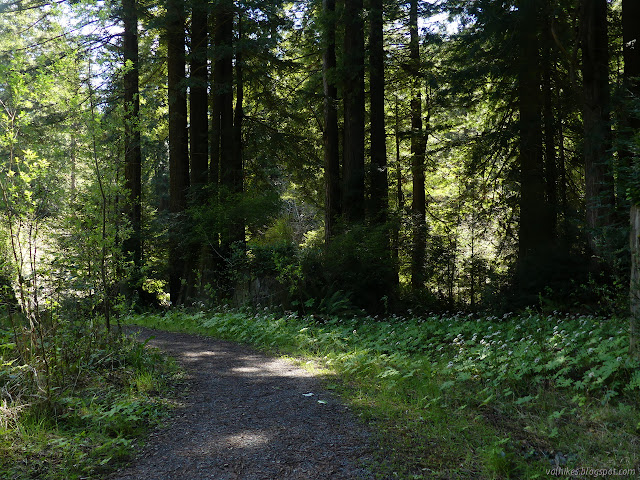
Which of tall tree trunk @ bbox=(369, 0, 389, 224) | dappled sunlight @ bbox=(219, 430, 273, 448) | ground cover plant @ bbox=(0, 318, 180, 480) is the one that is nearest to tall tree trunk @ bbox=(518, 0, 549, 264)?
tall tree trunk @ bbox=(369, 0, 389, 224)

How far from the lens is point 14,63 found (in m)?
4.30

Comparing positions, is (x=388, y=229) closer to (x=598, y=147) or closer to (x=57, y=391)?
(x=598, y=147)

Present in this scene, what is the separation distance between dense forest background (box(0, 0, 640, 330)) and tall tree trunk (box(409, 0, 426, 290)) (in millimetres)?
68

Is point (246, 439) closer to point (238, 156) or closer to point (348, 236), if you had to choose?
point (348, 236)

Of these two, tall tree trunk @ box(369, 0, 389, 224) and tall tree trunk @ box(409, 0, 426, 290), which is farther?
tall tree trunk @ box(369, 0, 389, 224)

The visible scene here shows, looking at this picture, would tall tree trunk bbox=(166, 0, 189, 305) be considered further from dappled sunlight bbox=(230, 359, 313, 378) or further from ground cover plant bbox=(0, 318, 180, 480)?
ground cover plant bbox=(0, 318, 180, 480)

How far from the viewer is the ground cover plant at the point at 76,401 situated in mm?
3350

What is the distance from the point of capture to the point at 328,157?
42.1 feet

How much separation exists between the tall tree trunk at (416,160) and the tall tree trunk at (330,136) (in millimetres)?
2084

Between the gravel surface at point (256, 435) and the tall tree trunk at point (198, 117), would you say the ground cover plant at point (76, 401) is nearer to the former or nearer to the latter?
the gravel surface at point (256, 435)

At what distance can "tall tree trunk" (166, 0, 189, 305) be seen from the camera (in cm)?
1330

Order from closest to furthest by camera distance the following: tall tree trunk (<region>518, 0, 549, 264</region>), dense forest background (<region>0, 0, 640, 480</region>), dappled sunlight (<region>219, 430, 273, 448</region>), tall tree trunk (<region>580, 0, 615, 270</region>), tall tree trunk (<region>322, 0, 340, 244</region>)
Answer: dappled sunlight (<region>219, 430, 273, 448</region>)
dense forest background (<region>0, 0, 640, 480</region>)
tall tree trunk (<region>580, 0, 615, 270</region>)
tall tree trunk (<region>518, 0, 549, 264</region>)
tall tree trunk (<region>322, 0, 340, 244</region>)

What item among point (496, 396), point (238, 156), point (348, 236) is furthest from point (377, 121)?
point (496, 396)

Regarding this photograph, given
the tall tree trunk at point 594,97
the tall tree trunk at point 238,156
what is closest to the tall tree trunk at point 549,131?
the tall tree trunk at point 594,97
